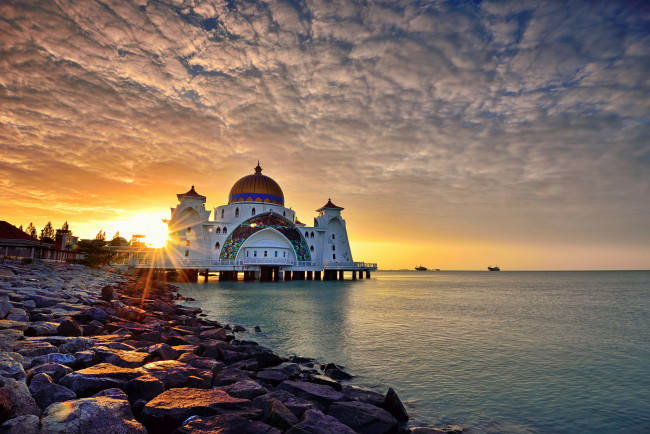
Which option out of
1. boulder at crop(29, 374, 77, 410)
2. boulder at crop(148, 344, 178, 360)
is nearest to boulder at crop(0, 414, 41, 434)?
boulder at crop(29, 374, 77, 410)

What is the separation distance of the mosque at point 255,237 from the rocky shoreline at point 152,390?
39.9 meters

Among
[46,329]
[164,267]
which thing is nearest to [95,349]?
[46,329]

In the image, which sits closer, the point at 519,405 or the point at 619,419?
the point at 619,419

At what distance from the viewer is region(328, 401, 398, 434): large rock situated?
562cm

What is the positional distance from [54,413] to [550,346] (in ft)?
49.7

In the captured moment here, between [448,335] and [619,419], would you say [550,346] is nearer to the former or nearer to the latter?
[448,335]

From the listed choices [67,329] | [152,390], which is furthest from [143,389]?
[67,329]

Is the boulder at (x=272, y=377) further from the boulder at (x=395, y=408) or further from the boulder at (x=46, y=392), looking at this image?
the boulder at (x=46, y=392)

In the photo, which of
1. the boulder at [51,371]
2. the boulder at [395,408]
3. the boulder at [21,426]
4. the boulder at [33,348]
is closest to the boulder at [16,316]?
the boulder at [33,348]

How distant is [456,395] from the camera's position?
8.05 m

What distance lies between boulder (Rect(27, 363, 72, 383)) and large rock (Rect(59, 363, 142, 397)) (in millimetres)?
221

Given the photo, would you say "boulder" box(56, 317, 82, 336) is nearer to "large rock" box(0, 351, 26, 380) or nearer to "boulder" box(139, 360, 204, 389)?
"boulder" box(139, 360, 204, 389)

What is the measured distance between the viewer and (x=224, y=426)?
4.34m

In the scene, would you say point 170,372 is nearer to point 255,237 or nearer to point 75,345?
point 75,345
